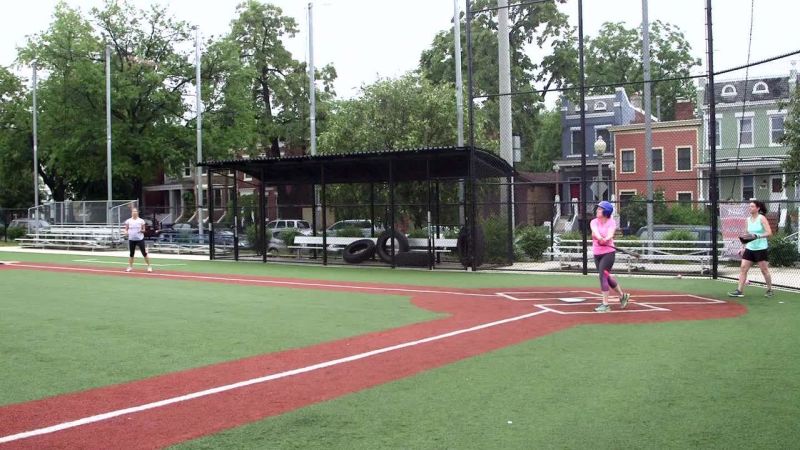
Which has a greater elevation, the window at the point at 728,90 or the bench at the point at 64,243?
the window at the point at 728,90

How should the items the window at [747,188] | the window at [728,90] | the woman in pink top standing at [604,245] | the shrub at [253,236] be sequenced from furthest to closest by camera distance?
1. the window at [728,90]
2. the window at [747,188]
3. the shrub at [253,236]
4. the woman in pink top standing at [604,245]

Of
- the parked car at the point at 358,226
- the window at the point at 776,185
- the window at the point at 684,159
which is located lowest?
the parked car at the point at 358,226

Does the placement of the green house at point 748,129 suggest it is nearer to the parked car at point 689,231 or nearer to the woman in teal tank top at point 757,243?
the parked car at point 689,231

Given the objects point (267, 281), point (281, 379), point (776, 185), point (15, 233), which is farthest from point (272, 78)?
point (281, 379)

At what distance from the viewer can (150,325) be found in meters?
10.4

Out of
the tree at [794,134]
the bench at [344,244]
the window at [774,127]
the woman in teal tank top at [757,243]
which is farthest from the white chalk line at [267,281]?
the window at [774,127]

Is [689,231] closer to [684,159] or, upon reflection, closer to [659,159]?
[684,159]

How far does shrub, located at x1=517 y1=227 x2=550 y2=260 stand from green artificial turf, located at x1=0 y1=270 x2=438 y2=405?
394 inches

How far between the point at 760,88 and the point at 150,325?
3947 centimetres

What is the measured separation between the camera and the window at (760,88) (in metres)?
39.9

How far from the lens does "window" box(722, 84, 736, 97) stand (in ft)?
133

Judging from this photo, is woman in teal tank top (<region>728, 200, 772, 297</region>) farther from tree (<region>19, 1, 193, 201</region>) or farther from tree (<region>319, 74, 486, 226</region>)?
tree (<region>19, 1, 193, 201</region>)

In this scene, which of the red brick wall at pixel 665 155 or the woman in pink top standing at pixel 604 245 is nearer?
the woman in pink top standing at pixel 604 245

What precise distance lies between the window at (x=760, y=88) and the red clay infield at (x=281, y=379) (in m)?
32.4
